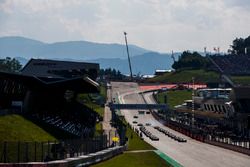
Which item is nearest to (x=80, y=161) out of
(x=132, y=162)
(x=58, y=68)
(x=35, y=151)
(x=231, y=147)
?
(x=35, y=151)

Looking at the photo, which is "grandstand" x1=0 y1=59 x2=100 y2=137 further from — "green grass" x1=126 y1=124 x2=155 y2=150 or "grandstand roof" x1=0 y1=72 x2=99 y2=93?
"green grass" x1=126 y1=124 x2=155 y2=150

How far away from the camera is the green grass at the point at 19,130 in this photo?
54.7 m

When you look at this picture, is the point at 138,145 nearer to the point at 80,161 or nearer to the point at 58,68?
the point at 80,161

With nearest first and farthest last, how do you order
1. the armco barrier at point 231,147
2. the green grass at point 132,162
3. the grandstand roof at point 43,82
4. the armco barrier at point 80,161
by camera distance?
the armco barrier at point 80,161 → the green grass at point 132,162 → the grandstand roof at point 43,82 → the armco barrier at point 231,147

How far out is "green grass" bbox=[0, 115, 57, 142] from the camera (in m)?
54.7

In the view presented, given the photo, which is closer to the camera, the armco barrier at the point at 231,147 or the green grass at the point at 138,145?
the armco barrier at the point at 231,147

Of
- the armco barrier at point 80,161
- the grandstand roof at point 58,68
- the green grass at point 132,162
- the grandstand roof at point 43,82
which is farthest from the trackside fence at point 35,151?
the grandstand roof at point 58,68

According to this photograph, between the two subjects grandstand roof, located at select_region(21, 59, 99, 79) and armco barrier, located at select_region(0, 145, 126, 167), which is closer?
armco barrier, located at select_region(0, 145, 126, 167)

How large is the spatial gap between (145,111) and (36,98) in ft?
344

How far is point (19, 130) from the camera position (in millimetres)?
58469

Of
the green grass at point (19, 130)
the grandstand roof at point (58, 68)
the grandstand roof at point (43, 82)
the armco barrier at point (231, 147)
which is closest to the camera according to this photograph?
the green grass at point (19, 130)

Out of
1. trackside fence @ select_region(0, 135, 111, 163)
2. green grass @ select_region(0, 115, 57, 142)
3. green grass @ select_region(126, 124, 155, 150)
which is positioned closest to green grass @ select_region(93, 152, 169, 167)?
trackside fence @ select_region(0, 135, 111, 163)

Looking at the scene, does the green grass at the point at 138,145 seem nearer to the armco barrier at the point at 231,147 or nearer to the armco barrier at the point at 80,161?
the armco barrier at the point at 231,147

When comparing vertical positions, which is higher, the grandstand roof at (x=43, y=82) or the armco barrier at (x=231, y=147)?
the grandstand roof at (x=43, y=82)
